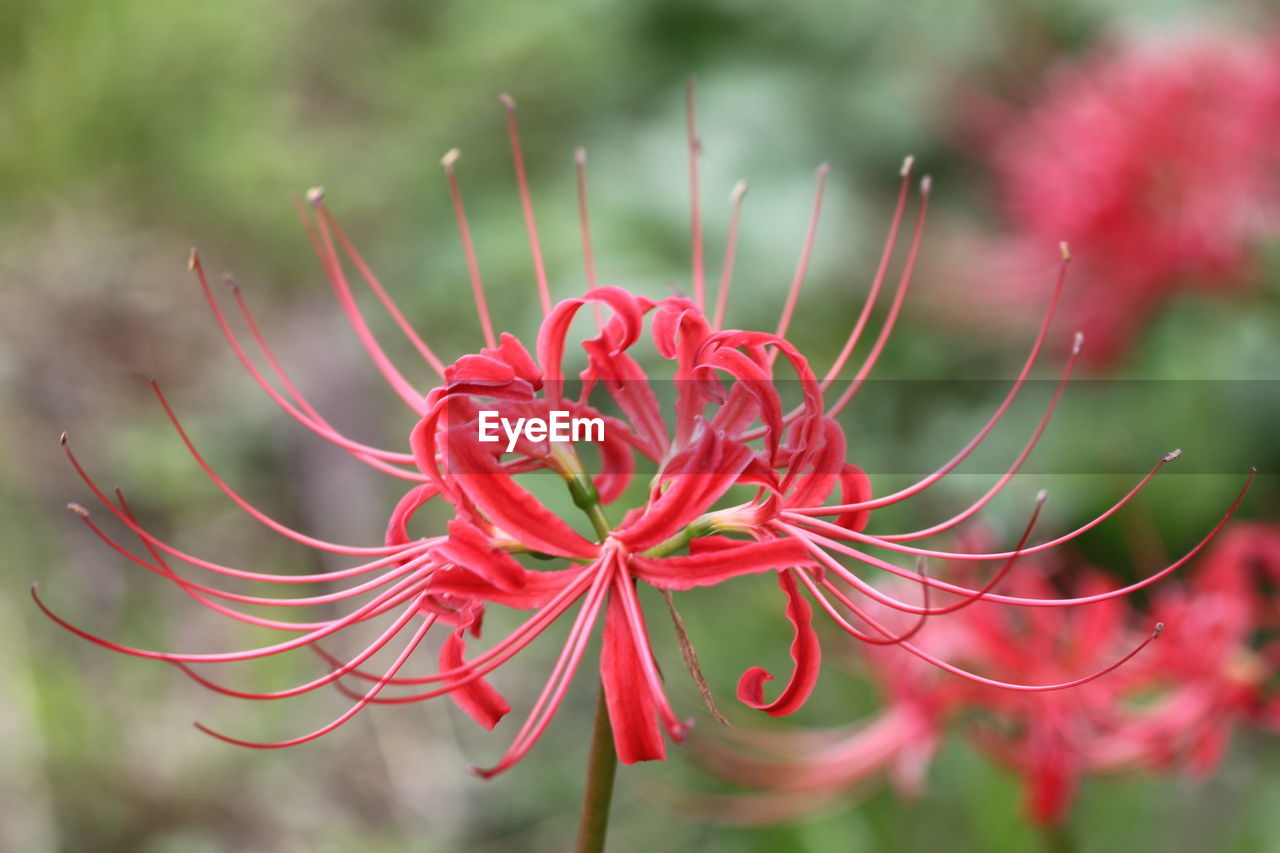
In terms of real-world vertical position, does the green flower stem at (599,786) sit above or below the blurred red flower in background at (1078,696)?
above

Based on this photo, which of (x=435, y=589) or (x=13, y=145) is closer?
(x=435, y=589)

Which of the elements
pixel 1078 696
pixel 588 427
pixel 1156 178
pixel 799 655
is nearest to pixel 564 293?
pixel 1156 178

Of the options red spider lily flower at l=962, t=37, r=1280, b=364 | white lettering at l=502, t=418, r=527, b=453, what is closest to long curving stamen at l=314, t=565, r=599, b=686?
white lettering at l=502, t=418, r=527, b=453

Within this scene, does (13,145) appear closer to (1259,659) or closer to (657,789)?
(657,789)

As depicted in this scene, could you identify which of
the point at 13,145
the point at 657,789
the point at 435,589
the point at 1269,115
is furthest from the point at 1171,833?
the point at 13,145

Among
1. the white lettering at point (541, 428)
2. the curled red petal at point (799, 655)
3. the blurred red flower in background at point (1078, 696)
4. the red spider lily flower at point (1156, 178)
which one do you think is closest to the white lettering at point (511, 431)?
the white lettering at point (541, 428)

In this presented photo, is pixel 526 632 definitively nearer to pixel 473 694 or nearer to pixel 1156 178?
pixel 473 694

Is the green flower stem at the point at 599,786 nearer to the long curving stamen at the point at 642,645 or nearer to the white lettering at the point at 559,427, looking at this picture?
the long curving stamen at the point at 642,645
